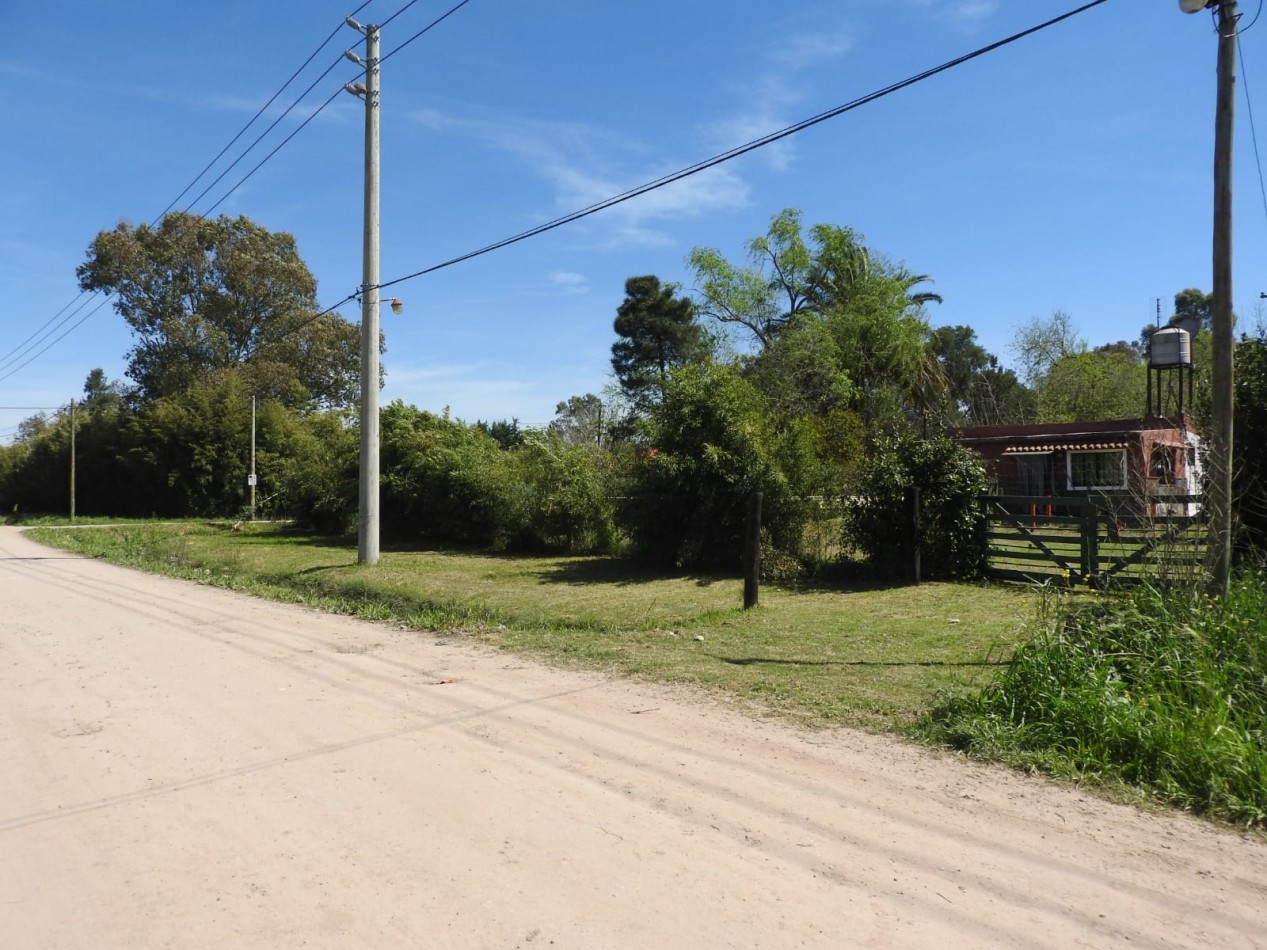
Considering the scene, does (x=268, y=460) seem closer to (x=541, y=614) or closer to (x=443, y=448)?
(x=443, y=448)

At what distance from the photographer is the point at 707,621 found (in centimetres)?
1181

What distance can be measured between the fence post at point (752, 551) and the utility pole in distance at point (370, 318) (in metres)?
10.0

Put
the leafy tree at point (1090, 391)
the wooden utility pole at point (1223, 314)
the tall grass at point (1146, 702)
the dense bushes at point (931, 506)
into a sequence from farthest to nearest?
the leafy tree at point (1090, 391), the dense bushes at point (931, 506), the wooden utility pole at point (1223, 314), the tall grass at point (1146, 702)

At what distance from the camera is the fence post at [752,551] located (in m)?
12.3

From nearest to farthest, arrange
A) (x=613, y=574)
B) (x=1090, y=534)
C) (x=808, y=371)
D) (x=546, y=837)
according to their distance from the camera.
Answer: (x=546, y=837)
(x=1090, y=534)
(x=613, y=574)
(x=808, y=371)

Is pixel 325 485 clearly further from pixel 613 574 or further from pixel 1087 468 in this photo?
pixel 1087 468

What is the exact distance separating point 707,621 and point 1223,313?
6.65 meters

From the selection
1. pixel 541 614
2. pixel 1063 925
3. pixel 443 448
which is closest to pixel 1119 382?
pixel 443 448

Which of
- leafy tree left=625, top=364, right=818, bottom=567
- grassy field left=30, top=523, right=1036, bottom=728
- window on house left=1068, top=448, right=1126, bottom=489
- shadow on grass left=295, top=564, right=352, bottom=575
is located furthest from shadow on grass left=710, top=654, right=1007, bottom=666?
window on house left=1068, top=448, right=1126, bottom=489

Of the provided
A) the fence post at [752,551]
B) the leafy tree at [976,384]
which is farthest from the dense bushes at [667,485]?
the leafy tree at [976,384]

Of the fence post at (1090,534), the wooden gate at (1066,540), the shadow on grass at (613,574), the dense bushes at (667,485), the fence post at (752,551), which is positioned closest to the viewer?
the wooden gate at (1066,540)

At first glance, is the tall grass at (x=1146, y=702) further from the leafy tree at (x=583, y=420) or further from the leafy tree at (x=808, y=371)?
the leafy tree at (x=808, y=371)

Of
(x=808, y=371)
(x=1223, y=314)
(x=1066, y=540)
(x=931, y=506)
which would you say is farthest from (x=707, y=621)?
(x=808, y=371)

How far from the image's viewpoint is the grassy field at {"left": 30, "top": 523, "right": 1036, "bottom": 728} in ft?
26.9
